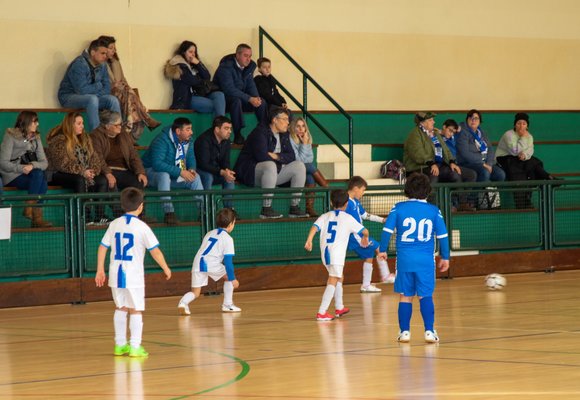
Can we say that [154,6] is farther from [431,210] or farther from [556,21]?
[431,210]

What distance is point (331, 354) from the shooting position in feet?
33.4

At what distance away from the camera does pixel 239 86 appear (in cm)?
1933

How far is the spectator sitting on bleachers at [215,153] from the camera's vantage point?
1783cm

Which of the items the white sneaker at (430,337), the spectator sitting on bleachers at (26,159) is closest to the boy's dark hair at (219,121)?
the spectator sitting on bleachers at (26,159)

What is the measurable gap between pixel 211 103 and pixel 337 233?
6240 millimetres

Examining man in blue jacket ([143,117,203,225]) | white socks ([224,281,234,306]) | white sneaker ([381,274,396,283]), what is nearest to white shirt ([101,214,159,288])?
white socks ([224,281,234,306])

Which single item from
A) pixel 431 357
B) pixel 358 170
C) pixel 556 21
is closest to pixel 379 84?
pixel 358 170

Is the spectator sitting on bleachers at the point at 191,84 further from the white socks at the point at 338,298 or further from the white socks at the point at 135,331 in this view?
the white socks at the point at 135,331

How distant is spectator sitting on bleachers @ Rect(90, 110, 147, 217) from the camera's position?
16.9 metres

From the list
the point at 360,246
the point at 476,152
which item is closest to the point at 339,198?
the point at 360,246

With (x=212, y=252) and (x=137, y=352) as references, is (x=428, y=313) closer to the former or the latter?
(x=137, y=352)

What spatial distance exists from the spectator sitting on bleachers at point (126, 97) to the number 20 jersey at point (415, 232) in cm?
807

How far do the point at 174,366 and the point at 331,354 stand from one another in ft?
4.40

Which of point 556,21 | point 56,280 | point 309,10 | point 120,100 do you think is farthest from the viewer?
point 556,21
